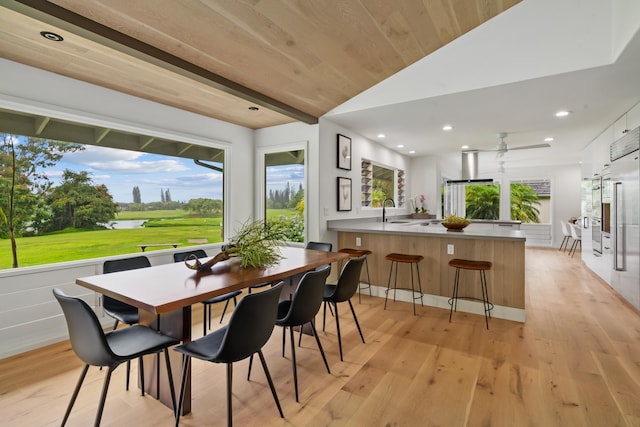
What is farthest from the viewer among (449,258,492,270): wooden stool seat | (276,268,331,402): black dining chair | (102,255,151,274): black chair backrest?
(449,258,492,270): wooden stool seat

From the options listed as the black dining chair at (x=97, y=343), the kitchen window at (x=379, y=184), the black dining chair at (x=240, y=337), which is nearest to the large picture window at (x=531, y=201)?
the kitchen window at (x=379, y=184)

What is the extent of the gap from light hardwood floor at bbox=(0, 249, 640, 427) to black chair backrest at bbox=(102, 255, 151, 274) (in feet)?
2.48

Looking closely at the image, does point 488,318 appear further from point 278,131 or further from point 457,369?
point 278,131

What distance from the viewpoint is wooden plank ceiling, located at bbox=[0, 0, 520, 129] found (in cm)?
208

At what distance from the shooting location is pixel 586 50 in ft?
8.89

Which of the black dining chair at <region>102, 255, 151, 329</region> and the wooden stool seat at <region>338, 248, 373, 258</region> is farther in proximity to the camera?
the wooden stool seat at <region>338, 248, 373, 258</region>

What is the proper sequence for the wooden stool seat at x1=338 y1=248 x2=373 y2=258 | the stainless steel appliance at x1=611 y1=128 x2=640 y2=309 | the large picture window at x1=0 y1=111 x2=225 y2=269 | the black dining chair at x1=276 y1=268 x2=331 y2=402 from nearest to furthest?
1. the black dining chair at x1=276 y1=268 x2=331 y2=402
2. the large picture window at x1=0 y1=111 x2=225 y2=269
3. the stainless steel appliance at x1=611 y1=128 x2=640 y2=309
4. the wooden stool seat at x1=338 y1=248 x2=373 y2=258

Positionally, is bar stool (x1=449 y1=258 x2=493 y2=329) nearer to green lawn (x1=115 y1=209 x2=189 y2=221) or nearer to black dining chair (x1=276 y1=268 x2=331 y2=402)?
black dining chair (x1=276 y1=268 x2=331 y2=402)

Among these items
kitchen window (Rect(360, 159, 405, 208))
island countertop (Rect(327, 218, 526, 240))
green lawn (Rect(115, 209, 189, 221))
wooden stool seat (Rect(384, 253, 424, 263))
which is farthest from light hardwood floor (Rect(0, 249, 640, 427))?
kitchen window (Rect(360, 159, 405, 208))

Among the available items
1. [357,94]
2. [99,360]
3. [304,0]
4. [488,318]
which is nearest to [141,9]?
[304,0]

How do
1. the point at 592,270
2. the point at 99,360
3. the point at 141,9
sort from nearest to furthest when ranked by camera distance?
the point at 99,360
the point at 141,9
the point at 592,270

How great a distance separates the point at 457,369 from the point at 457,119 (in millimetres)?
3149

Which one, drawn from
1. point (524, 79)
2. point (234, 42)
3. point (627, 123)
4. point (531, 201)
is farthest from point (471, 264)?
point (531, 201)

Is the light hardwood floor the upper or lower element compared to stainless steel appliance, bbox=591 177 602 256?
lower
